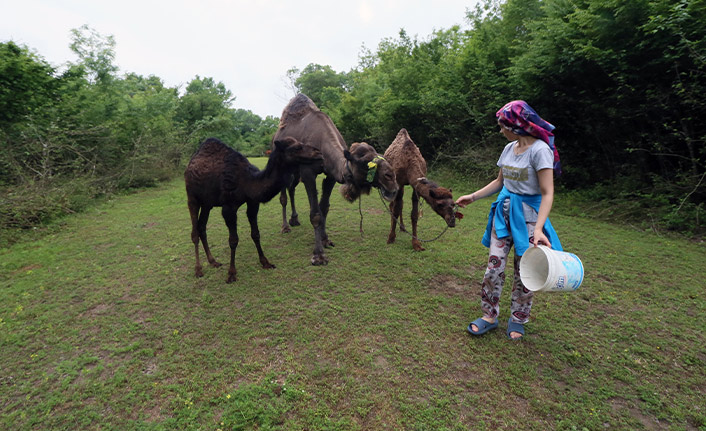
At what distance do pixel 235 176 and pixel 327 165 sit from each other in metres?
1.42

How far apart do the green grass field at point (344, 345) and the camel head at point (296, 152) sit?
163 cm

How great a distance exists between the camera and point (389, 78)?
45.6 feet

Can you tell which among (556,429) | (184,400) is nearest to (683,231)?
(556,429)

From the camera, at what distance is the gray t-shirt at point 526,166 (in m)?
2.36

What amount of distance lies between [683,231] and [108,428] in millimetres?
8444

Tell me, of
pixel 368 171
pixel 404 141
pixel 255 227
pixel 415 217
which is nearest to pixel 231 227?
pixel 255 227

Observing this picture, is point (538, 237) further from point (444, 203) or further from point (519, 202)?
point (444, 203)

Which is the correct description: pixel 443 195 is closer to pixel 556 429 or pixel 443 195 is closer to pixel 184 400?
pixel 556 429

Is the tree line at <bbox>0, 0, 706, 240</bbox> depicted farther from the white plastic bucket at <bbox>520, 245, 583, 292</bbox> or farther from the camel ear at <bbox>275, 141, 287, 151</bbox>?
the camel ear at <bbox>275, 141, 287, 151</bbox>

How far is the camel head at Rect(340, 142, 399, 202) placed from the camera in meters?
4.18

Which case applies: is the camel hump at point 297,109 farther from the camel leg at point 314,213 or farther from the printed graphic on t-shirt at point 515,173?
the printed graphic on t-shirt at point 515,173

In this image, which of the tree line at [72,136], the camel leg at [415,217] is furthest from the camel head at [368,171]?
the tree line at [72,136]

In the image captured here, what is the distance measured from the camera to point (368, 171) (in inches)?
164

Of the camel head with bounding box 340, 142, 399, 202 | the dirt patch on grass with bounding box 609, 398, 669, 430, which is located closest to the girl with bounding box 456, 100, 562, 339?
the dirt patch on grass with bounding box 609, 398, 669, 430
